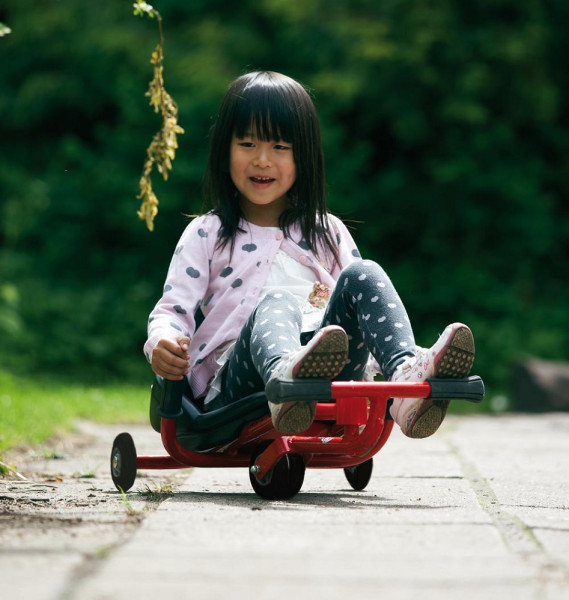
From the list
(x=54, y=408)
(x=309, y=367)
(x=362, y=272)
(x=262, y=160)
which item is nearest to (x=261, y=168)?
(x=262, y=160)

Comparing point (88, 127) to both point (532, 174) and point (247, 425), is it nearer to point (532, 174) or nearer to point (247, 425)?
point (532, 174)

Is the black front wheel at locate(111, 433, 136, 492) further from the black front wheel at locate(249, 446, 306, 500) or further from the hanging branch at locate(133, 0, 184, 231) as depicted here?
the hanging branch at locate(133, 0, 184, 231)

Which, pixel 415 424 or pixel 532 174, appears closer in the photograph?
pixel 415 424

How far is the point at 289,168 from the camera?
2578mm

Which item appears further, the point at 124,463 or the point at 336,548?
the point at 124,463

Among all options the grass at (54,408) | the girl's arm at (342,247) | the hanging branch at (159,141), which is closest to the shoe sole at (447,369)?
the girl's arm at (342,247)

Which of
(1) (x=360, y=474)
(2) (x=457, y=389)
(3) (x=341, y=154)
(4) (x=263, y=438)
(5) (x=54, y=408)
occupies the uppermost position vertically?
(3) (x=341, y=154)

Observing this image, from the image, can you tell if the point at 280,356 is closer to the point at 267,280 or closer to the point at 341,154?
the point at 267,280

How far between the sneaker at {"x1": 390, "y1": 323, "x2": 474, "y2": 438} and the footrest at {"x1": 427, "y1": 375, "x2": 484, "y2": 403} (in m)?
0.01

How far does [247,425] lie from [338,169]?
24.0 feet

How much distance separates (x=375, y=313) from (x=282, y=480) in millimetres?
405

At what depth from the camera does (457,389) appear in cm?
202

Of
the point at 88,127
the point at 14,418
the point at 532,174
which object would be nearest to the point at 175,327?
the point at 14,418

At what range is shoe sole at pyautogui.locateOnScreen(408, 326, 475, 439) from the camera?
1995 mm
